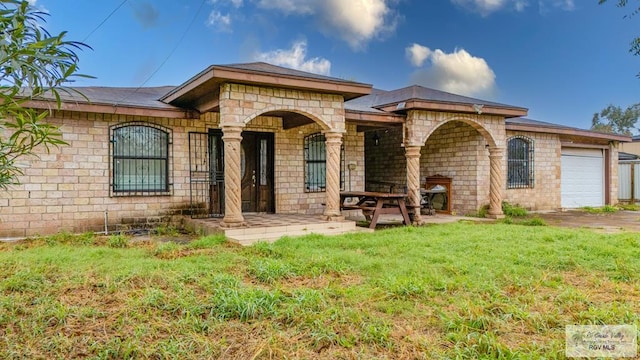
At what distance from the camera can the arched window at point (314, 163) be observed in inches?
383

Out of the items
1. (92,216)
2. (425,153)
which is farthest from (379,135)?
(92,216)

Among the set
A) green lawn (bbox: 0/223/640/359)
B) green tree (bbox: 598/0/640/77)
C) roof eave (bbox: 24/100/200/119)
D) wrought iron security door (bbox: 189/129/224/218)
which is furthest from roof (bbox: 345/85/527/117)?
green lawn (bbox: 0/223/640/359)

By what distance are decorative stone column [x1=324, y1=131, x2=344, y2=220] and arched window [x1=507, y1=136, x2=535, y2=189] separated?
20.3 feet

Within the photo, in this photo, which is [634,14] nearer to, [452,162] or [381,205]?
[452,162]

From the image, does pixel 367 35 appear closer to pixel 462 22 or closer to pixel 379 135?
pixel 462 22

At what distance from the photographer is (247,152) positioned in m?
9.30

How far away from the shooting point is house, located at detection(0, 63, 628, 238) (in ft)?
23.0

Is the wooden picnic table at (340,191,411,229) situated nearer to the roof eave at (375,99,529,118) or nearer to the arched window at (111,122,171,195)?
the roof eave at (375,99,529,118)

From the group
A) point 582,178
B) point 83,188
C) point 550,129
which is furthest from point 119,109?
point 582,178

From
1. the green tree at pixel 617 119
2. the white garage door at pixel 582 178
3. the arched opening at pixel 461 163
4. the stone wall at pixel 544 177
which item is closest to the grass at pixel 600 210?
the white garage door at pixel 582 178

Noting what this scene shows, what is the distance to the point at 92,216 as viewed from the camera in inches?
299

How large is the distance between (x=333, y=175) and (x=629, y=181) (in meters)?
14.9

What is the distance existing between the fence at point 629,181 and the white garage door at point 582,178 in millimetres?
3196

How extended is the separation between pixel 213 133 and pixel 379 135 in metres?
6.04
